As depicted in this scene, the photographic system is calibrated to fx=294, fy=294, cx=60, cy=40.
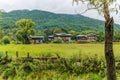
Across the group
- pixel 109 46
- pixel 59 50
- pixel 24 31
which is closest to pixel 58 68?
pixel 59 50

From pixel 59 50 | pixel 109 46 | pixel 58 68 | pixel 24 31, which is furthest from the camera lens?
pixel 24 31

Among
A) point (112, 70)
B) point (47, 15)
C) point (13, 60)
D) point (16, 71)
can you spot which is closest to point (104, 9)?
point (112, 70)

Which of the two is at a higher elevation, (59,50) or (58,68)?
(58,68)

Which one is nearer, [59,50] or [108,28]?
[108,28]

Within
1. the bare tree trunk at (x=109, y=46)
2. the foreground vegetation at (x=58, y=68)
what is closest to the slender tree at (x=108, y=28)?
the bare tree trunk at (x=109, y=46)

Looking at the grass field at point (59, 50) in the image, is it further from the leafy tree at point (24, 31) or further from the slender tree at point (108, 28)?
Result: the leafy tree at point (24, 31)

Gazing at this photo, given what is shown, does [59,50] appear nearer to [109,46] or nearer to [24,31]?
[109,46]

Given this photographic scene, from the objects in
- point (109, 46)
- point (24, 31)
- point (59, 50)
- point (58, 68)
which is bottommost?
point (24, 31)

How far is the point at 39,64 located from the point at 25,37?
47.8 metres

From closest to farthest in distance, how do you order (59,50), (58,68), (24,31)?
(58,68)
(59,50)
(24,31)

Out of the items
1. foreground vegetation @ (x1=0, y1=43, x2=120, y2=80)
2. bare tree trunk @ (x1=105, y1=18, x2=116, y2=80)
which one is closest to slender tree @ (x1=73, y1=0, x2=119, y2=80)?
bare tree trunk @ (x1=105, y1=18, x2=116, y2=80)

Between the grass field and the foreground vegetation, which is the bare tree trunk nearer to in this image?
the foreground vegetation

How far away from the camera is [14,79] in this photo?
16469 mm

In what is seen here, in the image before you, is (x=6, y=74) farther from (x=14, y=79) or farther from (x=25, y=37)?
(x=25, y=37)
